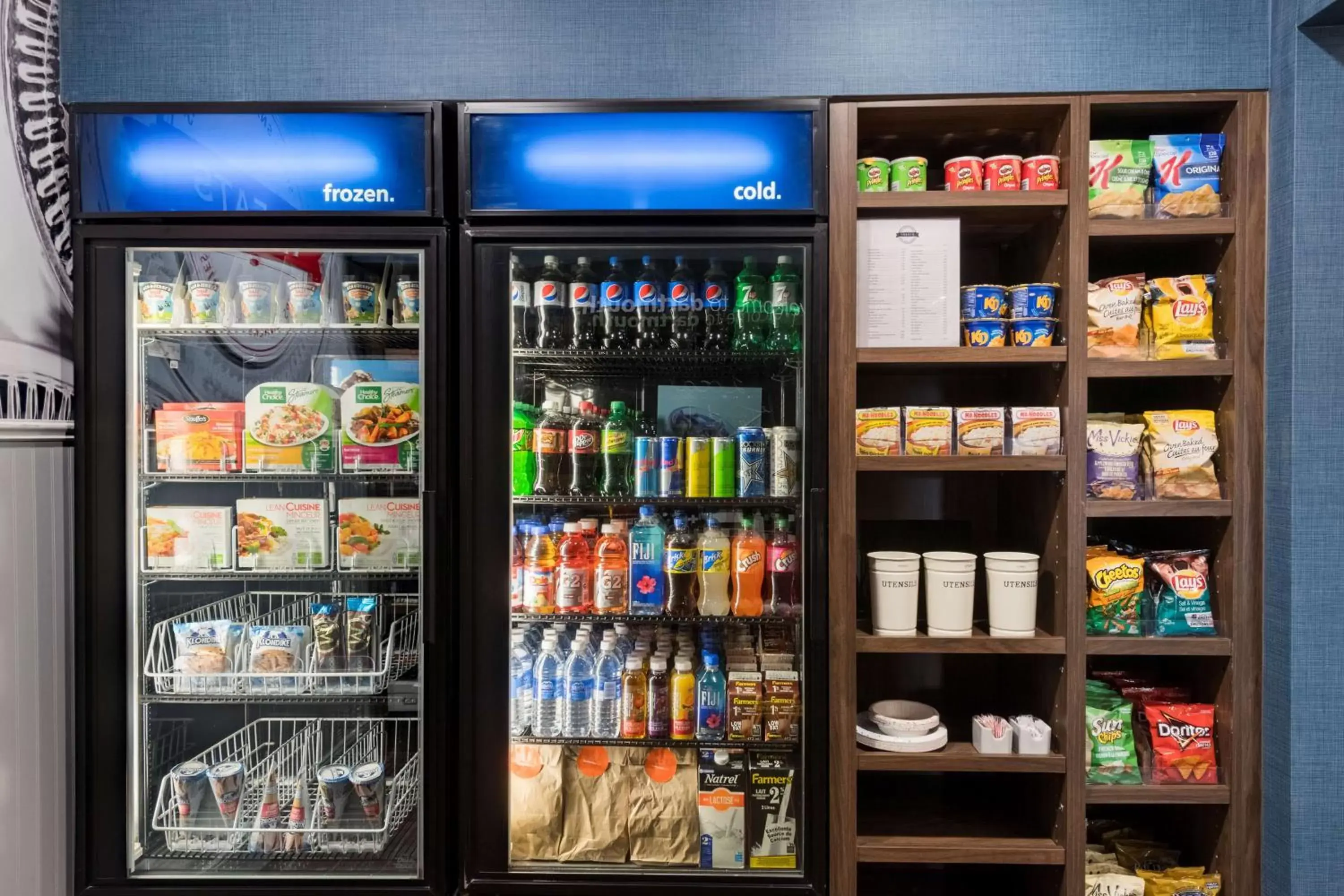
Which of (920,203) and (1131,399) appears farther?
(1131,399)

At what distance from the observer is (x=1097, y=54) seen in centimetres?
201

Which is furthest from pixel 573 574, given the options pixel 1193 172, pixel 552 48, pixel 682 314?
pixel 1193 172

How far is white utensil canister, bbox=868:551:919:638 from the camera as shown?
6.82 ft

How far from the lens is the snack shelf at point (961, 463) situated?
2.01 m

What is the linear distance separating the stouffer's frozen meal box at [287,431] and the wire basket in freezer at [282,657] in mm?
404

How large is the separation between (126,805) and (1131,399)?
3.07m

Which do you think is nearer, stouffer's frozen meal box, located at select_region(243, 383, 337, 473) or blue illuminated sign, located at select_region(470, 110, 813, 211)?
blue illuminated sign, located at select_region(470, 110, 813, 211)

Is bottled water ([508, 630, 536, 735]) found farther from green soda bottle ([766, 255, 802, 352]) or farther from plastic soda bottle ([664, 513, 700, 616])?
green soda bottle ([766, 255, 802, 352])

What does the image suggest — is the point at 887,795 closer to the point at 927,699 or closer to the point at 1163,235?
the point at 927,699

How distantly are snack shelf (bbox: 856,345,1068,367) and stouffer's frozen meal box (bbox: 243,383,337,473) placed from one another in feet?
4.83

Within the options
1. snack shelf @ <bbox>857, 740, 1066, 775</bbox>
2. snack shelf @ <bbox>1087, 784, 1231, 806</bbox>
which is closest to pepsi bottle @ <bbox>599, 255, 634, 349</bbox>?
snack shelf @ <bbox>857, 740, 1066, 775</bbox>

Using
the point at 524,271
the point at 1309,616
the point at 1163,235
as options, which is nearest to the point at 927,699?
the point at 1309,616

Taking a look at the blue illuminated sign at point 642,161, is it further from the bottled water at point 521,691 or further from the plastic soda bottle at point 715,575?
the bottled water at point 521,691

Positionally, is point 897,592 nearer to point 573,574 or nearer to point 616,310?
point 573,574
